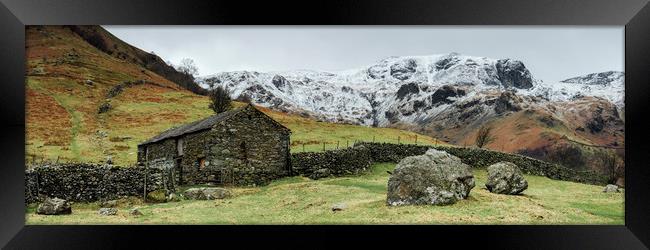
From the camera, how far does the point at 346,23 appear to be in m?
13.5

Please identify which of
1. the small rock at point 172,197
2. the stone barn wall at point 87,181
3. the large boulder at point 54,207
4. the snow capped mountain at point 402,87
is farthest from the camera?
the snow capped mountain at point 402,87

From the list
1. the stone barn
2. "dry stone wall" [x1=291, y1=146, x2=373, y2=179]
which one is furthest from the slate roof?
"dry stone wall" [x1=291, y1=146, x2=373, y2=179]

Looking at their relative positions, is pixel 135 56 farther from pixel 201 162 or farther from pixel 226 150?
pixel 226 150

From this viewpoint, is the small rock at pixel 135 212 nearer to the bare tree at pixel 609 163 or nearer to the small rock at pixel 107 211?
the small rock at pixel 107 211

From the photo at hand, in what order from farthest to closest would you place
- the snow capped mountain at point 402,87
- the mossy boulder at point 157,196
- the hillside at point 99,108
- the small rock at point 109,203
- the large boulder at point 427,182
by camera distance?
1. the snow capped mountain at point 402,87
2. the hillside at point 99,108
3. the mossy boulder at point 157,196
4. the small rock at point 109,203
5. the large boulder at point 427,182

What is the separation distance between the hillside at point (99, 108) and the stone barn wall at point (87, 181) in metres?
0.93

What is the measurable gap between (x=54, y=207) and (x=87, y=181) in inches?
81.5

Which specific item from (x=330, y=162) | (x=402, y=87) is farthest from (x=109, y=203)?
(x=402, y=87)

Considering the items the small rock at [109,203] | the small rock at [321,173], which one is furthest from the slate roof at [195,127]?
the small rock at [109,203]

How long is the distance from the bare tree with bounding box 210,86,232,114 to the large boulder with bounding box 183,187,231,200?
5.25 meters

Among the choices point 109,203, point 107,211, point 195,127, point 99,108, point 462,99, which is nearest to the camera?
point 107,211

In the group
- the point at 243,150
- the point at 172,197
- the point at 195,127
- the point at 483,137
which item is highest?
the point at 195,127

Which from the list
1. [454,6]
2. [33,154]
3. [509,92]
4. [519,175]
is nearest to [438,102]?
[509,92]

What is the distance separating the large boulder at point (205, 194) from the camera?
62.3ft
